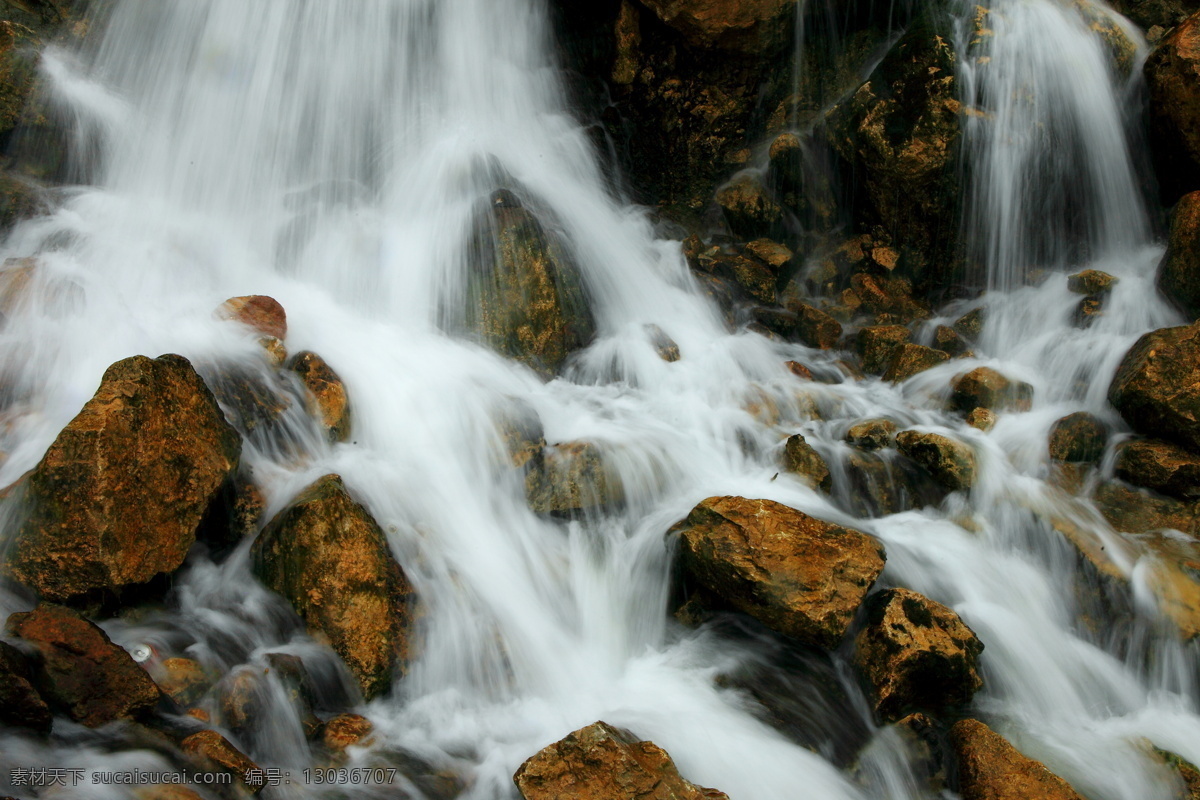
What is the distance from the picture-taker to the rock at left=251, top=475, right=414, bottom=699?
145 inches

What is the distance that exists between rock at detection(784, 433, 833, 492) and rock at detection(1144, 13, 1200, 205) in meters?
4.81

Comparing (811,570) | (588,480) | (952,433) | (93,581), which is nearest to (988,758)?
(811,570)

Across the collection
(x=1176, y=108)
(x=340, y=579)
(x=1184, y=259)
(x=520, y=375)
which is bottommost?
(x=340, y=579)

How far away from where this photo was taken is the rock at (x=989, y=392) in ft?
20.7

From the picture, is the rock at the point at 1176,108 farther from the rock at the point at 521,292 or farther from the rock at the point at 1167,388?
the rock at the point at 521,292

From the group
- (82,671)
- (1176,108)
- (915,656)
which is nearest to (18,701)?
(82,671)

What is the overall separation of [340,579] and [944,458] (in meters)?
4.26

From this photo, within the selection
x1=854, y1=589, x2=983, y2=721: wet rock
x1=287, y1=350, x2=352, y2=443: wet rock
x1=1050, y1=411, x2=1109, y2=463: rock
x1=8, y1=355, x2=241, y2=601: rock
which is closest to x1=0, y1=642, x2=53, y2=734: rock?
x1=8, y1=355, x2=241, y2=601: rock

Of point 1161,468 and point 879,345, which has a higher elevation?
point 879,345

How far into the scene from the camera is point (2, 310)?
16.4ft

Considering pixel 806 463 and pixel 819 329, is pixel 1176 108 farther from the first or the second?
pixel 806 463

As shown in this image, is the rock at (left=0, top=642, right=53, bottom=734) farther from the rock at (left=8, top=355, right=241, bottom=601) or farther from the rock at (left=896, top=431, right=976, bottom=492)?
the rock at (left=896, top=431, right=976, bottom=492)

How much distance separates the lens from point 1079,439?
562 centimetres

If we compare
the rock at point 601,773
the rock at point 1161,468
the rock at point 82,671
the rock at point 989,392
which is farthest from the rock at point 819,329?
the rock at point 82,671
